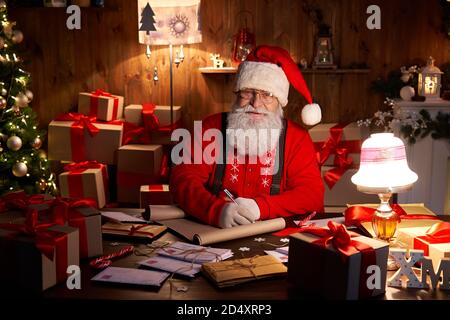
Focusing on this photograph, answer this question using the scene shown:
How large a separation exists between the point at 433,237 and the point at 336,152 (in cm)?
218

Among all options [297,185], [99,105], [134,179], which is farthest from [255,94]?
[99,105]

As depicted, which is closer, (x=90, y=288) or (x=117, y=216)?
(x=90, y=288)

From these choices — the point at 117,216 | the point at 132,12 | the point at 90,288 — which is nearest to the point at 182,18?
the point at 132,12

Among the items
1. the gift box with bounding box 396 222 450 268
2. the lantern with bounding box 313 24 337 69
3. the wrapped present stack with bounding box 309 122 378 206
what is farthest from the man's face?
the lantern with bounding box 313 24 337 69

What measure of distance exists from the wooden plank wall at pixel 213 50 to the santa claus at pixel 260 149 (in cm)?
181

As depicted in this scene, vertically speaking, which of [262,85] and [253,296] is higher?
[262,85]

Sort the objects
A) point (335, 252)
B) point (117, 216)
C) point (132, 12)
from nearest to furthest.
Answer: point (335, 252)
point (117, 216)
point (132, 12)

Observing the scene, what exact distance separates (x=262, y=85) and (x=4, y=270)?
1.47 metres

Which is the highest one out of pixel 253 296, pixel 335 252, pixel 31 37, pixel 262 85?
pixel 31 37

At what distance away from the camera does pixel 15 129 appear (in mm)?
4000

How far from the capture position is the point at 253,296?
167 centimetres

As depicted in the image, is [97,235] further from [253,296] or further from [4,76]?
[4,76]

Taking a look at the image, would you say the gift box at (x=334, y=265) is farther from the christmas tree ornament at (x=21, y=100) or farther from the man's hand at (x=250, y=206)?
the christmas tree ornament at (x=21, y=100)

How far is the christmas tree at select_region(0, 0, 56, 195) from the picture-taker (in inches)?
154
